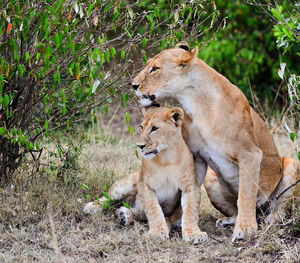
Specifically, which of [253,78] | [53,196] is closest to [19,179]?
[53,196]

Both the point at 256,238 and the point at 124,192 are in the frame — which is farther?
the point at 124,192

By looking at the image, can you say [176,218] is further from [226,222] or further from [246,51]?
[246,51]

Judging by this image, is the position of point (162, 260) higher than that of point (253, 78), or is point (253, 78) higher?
point (162, 260)

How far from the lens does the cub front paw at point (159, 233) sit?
4.50 metres

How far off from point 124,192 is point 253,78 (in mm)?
5184

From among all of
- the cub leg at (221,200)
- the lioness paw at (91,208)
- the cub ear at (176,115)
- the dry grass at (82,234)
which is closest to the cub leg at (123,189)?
the lioness paw at (91,208)

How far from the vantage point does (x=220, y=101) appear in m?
4.58

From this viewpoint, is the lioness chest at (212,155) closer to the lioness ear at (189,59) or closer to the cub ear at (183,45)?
the lioness ear at (189,59)

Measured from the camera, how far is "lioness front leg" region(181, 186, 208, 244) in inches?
174

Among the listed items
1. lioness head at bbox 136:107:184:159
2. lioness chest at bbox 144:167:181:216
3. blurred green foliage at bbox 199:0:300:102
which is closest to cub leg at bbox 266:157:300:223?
lioness chest at bbox 144:167:181:216

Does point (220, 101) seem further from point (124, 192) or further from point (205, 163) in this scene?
point (124, 192)

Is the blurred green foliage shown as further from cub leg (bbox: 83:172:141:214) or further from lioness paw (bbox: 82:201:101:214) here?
lioness paw (bbox: 82:201:101:214)

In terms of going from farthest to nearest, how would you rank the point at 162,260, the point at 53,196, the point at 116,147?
the point at 116,147 → the point at 53,196 → the point at 162,260

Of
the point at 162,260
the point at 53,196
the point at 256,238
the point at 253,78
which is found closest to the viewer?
the point at 162,260
